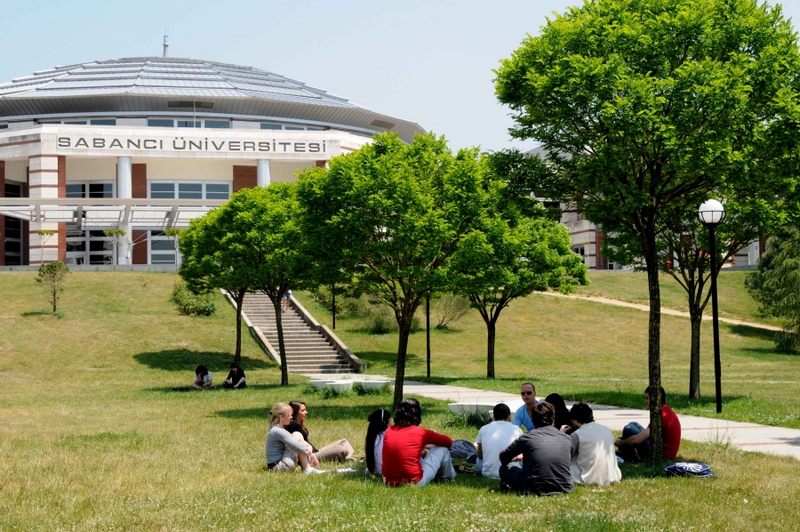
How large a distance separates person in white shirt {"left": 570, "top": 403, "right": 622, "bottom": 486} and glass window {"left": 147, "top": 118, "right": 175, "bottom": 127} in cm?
6608

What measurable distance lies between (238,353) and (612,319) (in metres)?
23.7

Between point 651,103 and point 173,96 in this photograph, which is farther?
point 173,96

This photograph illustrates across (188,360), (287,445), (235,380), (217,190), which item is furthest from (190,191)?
(287,445)

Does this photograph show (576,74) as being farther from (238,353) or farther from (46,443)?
(238,353)

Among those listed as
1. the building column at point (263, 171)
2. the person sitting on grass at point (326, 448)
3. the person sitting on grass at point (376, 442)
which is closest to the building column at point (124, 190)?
the building column at point (263, 171)

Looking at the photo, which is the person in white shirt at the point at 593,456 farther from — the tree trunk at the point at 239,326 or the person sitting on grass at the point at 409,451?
the tree trunk at the point at 239,326

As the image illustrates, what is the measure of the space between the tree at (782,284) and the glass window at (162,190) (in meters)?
41.8

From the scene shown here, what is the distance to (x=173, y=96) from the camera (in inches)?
2857

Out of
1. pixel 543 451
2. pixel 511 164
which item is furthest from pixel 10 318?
pixel 543 451

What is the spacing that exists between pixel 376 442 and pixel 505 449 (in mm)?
1964

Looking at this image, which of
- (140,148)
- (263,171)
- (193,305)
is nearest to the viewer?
(193,305)

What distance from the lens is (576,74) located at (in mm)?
13766

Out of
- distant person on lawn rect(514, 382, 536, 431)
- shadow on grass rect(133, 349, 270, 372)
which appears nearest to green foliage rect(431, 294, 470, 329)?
shadow on grass rect(133, 349, 270, 372)

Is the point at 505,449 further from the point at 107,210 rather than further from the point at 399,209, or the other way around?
the point at 107,210
